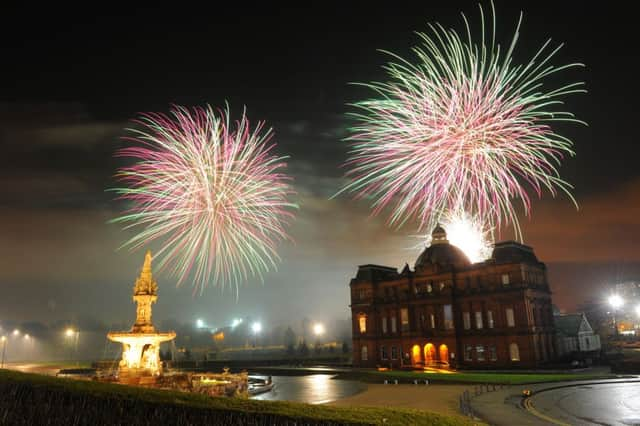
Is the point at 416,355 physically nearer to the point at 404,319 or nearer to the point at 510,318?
the point at 404,319

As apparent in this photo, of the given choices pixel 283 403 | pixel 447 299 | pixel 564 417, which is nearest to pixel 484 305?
pixel 447 299

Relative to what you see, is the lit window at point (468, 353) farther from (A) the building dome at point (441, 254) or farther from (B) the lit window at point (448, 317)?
(A) the building dome at point (441, 254)

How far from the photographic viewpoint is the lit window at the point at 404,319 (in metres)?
72.9

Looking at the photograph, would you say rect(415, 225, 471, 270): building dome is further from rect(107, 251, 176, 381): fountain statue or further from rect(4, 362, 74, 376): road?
rect(4, 362, 74, 376): road

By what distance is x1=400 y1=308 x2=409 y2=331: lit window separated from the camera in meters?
72.9

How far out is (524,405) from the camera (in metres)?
27.1

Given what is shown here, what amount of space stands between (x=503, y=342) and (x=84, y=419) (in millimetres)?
57431

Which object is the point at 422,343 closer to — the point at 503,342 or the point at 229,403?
the point at 503,342

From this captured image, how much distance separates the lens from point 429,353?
7031 cm

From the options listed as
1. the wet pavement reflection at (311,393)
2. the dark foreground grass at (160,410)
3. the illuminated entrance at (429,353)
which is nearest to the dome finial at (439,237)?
the illuminated entrance at (429,353)

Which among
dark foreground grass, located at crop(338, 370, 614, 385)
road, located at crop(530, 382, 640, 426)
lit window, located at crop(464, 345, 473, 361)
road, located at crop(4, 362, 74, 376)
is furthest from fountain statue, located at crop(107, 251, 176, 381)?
lit window, located at crop(464, 345, 473, 361)

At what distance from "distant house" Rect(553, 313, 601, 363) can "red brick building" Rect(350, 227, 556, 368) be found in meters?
3.66

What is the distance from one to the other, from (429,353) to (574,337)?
21.5m

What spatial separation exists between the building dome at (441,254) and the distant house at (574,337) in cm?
1639
